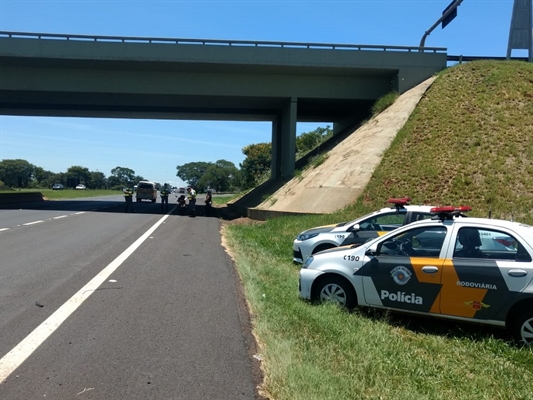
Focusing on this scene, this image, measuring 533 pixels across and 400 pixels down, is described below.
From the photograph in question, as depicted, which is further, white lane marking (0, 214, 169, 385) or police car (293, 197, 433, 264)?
police car (293, 197, 433, 264)

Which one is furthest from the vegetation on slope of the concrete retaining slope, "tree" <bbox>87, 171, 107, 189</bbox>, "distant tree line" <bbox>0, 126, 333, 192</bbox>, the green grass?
"tree" <bbox>87, 171, 107, 189</bbox>

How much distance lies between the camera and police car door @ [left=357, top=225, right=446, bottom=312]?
6.25 meters

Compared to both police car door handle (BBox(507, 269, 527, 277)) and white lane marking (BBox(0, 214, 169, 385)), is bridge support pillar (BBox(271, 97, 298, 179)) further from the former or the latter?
police car door handle (BBox(507, 269, 527, 277))

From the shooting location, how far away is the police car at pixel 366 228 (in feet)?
31.7

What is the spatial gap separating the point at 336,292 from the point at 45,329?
3.86 m

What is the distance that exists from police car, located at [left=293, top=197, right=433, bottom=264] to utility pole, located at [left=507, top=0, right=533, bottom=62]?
22753 millimetres

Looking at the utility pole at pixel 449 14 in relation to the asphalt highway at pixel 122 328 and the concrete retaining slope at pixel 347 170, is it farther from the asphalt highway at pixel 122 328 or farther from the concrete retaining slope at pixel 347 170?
the asphalt highway at pixel 122 328

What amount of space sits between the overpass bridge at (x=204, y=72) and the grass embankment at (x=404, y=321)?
7908 millimetres

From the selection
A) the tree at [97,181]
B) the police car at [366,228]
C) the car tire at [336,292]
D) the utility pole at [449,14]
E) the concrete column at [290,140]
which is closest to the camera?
the car tire at [336,292]

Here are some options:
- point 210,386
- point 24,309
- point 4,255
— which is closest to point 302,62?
point 4,255

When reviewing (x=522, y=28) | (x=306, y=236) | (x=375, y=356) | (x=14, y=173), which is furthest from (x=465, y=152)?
(x=14, y=173)

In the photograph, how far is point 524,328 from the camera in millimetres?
5684

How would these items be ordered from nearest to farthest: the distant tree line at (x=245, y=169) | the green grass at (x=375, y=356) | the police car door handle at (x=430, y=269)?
1. the green grass at (x=375, y=356)
2. the police car door handle at (x=430, y=269)
3. the distant tree line at (x=245, y=169)

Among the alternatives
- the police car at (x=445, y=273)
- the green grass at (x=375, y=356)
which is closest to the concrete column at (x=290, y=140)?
the green grass at (x=375, y=356)
